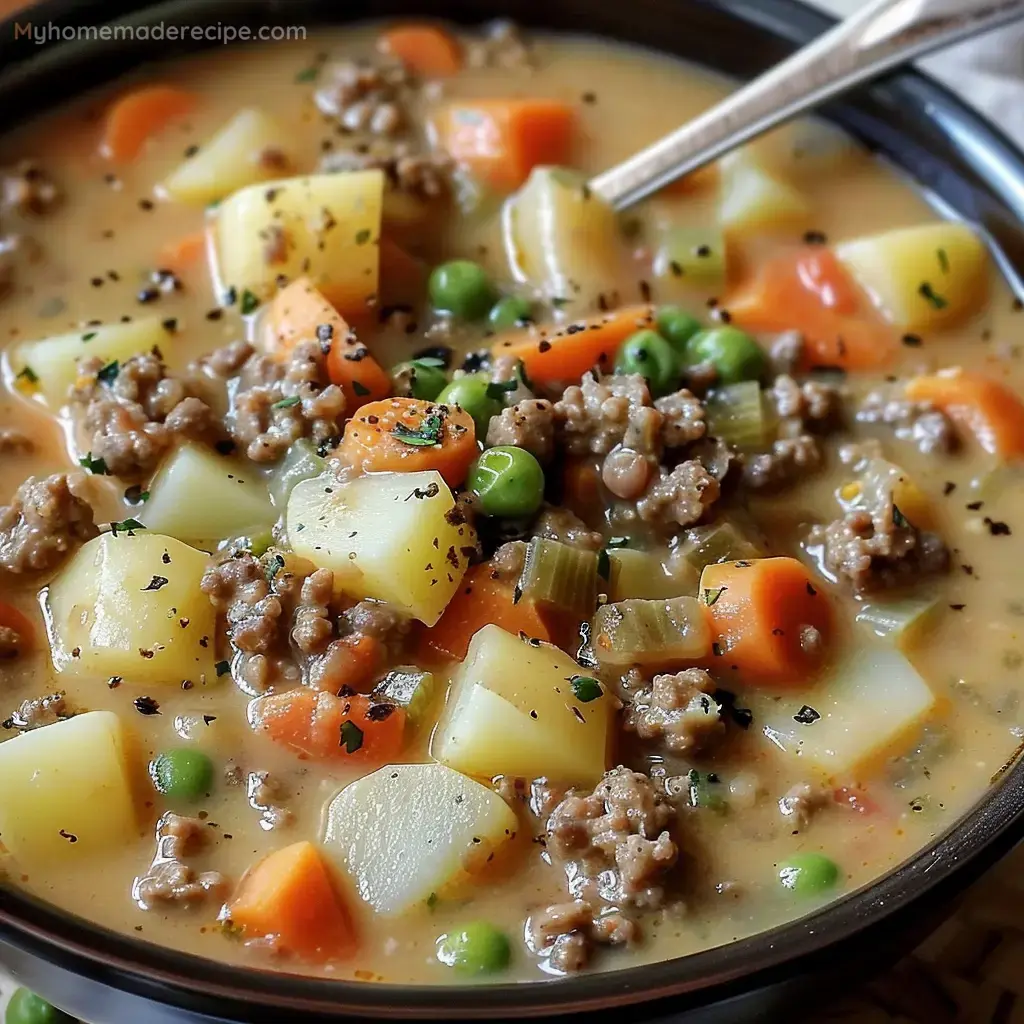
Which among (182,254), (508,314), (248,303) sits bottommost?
(508,314)

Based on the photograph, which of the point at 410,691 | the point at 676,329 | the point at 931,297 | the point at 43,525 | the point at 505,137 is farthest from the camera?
the point at 505,137

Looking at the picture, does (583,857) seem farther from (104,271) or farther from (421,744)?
(104,271)

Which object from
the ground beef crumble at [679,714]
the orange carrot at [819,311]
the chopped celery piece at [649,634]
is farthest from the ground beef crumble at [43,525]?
the orange carrot at [819,311]

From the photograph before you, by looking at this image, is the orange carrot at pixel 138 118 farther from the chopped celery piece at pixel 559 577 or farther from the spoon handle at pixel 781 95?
the chopped celery piece at pixel 559 577

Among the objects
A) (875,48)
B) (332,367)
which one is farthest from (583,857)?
(875,48)

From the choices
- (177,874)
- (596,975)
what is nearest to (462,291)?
(177,874)

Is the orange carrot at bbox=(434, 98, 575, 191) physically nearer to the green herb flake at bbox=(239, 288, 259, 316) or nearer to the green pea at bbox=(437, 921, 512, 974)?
the green herb flake at bbox=(239, 288, 259, 316)

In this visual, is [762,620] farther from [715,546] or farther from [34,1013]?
[34,1013]
